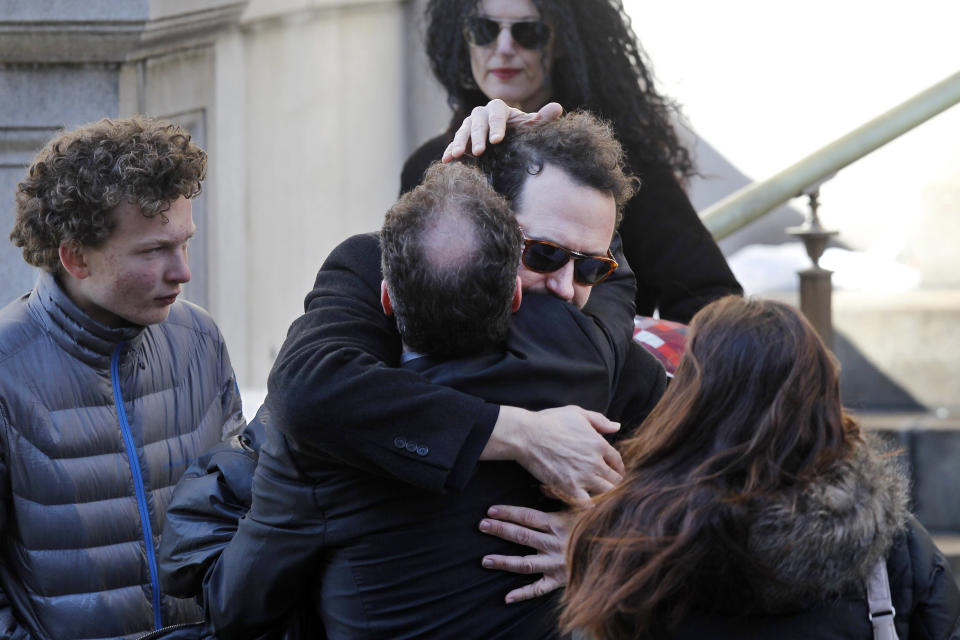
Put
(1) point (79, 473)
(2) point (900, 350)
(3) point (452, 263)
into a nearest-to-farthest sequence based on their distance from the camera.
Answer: (3) point (452, 263) < (1) point (79, 473) < (2) point (900, 350)

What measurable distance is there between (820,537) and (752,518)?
0.09 metres

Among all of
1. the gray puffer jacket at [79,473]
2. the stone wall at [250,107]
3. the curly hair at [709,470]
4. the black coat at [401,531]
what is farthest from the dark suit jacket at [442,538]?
the stone wall at [250,107]

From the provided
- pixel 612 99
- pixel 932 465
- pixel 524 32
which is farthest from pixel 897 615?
pixel 932 465

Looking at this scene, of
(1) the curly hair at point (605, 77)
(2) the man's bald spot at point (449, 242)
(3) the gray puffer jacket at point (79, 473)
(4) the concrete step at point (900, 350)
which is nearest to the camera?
(2) the man's bald spot at point (449, 242)

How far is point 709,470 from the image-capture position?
5.71 feet

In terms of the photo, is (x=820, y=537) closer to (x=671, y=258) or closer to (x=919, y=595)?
(x=919, y=595)

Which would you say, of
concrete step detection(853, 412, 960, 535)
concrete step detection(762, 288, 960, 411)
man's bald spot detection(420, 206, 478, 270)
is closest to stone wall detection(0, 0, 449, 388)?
concrete step detection(762, 288, 960, 411)

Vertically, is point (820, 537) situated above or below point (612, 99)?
below

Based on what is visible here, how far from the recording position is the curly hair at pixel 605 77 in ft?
10.6

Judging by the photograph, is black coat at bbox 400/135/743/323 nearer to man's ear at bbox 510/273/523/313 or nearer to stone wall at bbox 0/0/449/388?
man's ear at bbox 510/273/523/313

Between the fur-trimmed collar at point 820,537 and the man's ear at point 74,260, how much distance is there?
1.48 meters

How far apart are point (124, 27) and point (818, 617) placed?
370 centimetres

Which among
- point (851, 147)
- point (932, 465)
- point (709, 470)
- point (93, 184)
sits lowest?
point (932, 465)

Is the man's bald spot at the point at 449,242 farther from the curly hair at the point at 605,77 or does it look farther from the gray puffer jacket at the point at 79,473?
the curly hair at the point at 605,77
